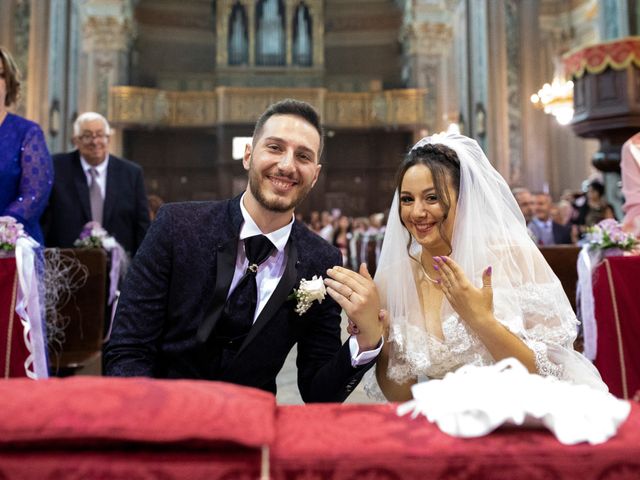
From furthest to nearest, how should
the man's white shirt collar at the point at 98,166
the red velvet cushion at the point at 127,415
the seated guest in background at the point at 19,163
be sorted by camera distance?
the man's white shirt collar at the point at 98,166 < the seated guest in background at the point at 19,163 < the red velvet cushion at the point at 127,415

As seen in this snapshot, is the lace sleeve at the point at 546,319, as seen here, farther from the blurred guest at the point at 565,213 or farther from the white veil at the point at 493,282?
the blurred guest at the point at 565,213

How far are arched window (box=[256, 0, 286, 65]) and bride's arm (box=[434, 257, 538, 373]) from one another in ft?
70.4

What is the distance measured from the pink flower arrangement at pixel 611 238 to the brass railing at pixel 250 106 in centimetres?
1680

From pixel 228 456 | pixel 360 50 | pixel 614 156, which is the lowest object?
pixel 228 456

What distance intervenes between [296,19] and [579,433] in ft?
75.7

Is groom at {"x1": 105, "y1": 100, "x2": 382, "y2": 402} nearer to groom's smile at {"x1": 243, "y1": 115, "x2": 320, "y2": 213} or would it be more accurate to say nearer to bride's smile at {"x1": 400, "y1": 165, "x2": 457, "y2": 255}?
groom's smile at {"x1": 243, "y1": 115, "x2": 320, "y2": 213}

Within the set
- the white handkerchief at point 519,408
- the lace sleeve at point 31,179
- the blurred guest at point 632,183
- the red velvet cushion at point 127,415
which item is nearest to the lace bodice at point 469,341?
the white handkerchief at point 519,408

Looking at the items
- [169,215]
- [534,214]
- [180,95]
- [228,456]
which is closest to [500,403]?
[228,456]

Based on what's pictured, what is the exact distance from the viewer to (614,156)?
24.4 feet

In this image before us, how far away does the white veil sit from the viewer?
200 centimetres

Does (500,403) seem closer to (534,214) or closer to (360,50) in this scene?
(534,214)

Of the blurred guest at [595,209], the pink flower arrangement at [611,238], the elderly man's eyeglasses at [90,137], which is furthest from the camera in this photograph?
the blurred guest at [595,209]

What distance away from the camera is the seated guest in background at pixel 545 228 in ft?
24.1

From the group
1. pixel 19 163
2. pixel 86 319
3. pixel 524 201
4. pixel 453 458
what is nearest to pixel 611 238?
pixel 524 201
